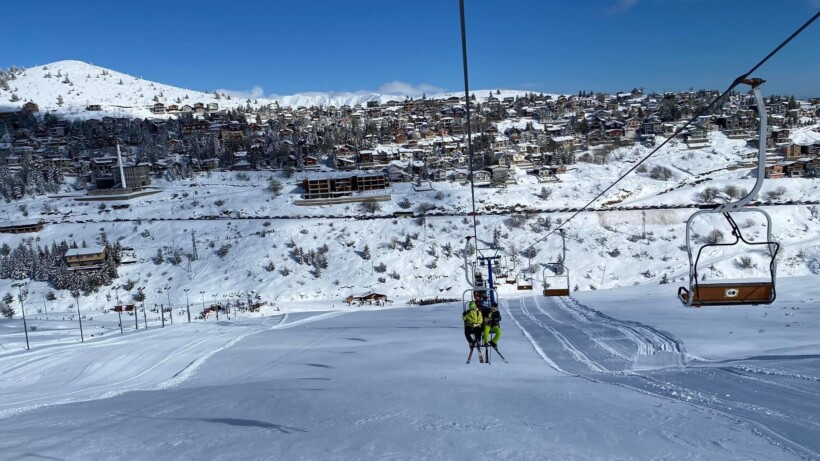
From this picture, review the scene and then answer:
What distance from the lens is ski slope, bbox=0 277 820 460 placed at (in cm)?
560

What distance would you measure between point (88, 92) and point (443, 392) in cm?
14117

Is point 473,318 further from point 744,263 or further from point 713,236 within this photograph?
point 713,236

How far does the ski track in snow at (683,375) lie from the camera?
559 centimetres

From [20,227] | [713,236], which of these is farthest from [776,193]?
[20,227]

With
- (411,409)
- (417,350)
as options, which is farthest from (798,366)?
(417,350)

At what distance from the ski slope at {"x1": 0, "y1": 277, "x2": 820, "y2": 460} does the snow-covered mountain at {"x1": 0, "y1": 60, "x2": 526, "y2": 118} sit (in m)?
97.2

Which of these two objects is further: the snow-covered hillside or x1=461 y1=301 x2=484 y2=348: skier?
the snow-covered hillside

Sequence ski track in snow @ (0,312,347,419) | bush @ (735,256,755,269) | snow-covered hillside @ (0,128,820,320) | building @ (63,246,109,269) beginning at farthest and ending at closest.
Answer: building @ (63,246,109,269) → snow-covered hillside @ (0,128,820,320) → bush @ (735,256,755,269) → ski track in snow @ (0,312,347,419)

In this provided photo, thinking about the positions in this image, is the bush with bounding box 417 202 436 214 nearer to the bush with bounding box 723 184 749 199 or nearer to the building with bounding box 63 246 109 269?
the building with bounding box 63 246 109 269

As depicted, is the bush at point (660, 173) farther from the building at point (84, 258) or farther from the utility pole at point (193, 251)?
the building at point (84, 258)

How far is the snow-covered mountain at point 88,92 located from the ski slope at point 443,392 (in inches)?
3826

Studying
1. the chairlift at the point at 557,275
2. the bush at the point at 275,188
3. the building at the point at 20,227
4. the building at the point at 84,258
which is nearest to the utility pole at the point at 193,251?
the building at the point at 84,258

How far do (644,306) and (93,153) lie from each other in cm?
7276

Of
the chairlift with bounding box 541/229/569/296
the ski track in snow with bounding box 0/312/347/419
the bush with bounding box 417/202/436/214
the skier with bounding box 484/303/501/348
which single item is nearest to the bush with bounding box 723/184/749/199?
the chairlift with bounding box 541/229/569/296
